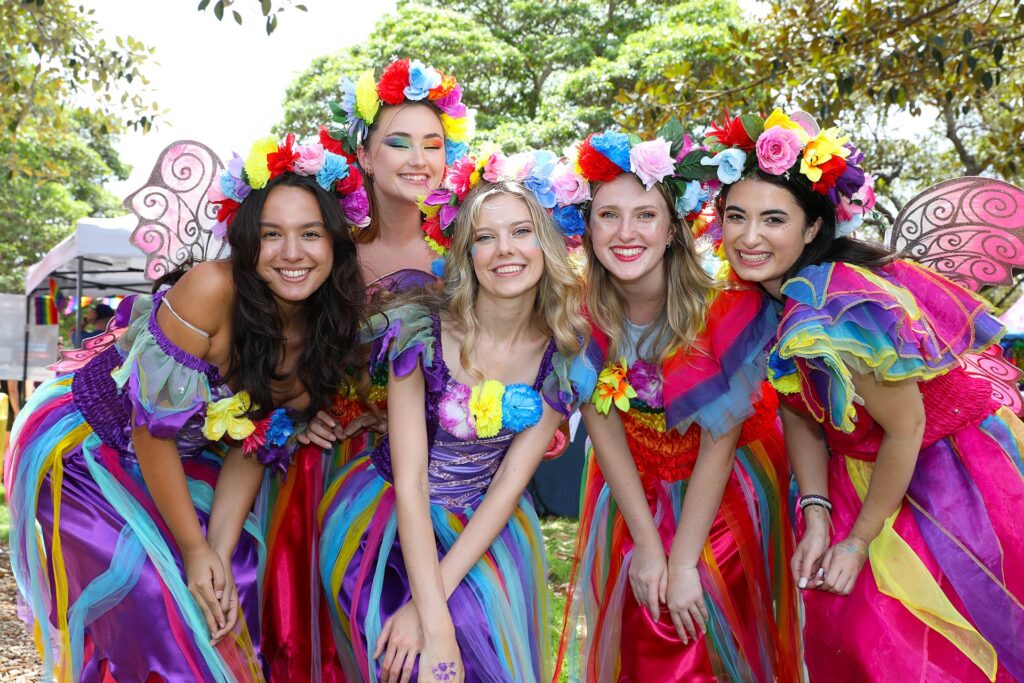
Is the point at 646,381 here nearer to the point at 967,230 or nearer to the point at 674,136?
the point at 674,136

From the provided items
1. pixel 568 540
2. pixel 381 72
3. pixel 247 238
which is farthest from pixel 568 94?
pixel 247 238

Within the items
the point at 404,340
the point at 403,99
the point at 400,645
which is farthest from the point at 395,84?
the point at 400,645

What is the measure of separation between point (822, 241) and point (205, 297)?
187cm

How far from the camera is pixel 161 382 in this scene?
2646mm

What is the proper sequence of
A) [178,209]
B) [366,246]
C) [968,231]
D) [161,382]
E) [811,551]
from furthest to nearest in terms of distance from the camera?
[366,246] < [178,209] < [968,231] < [811,551] < [161,382]

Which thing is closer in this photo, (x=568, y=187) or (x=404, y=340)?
(x=404, y=340)

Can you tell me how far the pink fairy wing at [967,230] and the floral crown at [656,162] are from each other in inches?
35.2

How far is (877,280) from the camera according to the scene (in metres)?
2.55

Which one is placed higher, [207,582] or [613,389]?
[613,389]

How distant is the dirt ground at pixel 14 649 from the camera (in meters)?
4.63

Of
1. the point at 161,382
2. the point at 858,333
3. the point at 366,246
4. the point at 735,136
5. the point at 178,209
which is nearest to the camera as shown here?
the point at 858,333

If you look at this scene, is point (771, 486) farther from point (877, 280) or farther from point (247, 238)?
point (247, 238)

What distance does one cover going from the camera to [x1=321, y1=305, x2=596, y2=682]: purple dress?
2.82m

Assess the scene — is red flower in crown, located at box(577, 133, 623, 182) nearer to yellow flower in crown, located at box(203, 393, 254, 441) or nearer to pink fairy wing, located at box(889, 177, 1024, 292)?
pink fairy wing, located at box(889, 177, 1024, 292)
